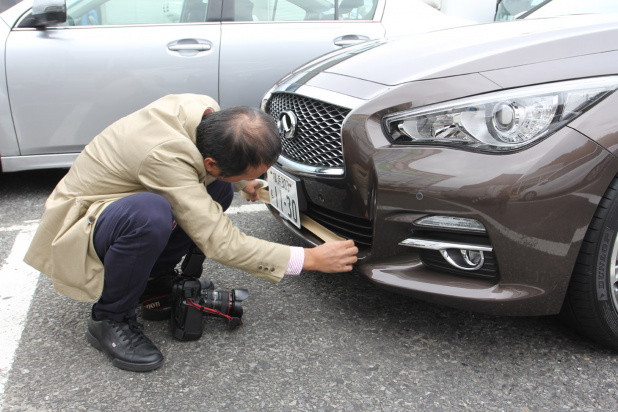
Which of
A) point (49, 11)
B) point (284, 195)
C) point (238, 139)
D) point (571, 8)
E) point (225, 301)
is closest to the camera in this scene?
point (238, 139)

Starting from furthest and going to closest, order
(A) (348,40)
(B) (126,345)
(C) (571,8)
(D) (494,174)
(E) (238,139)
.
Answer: (A) (348,40)
(C) (571,8)
(B) (126,345)
(E) (238,139)
(D) (494,174)

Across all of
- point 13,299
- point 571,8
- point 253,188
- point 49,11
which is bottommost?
point 13,299

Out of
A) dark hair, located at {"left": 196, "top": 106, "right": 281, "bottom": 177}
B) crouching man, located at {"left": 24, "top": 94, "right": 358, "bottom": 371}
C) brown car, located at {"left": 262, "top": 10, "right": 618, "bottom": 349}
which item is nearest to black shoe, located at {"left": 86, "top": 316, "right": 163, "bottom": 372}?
crouching man, located at {"left": 24, "top": 94, "right": 358, "bottom": 371}

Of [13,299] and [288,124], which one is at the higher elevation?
[288,124]

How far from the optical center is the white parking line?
6.30ft

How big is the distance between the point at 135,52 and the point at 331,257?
2.13 meters

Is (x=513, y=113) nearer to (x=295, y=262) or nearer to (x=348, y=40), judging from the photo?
(x=295, y=262)

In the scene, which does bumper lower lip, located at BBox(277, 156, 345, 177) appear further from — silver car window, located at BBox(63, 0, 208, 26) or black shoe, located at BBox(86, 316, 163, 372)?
silver car window, located at BBox(63, 0, 208, 26)

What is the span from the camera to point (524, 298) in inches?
68.7

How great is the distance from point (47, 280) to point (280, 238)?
106 centimetres

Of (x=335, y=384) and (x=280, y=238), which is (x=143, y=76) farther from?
(x=335, y=384)

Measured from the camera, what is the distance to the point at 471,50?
1.94 metres

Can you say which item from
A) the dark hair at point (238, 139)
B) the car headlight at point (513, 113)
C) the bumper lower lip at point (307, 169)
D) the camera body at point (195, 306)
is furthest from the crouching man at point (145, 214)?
the car headlight at point (513, 113)

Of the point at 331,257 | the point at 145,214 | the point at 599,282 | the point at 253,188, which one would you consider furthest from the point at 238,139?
the point at 599,282
